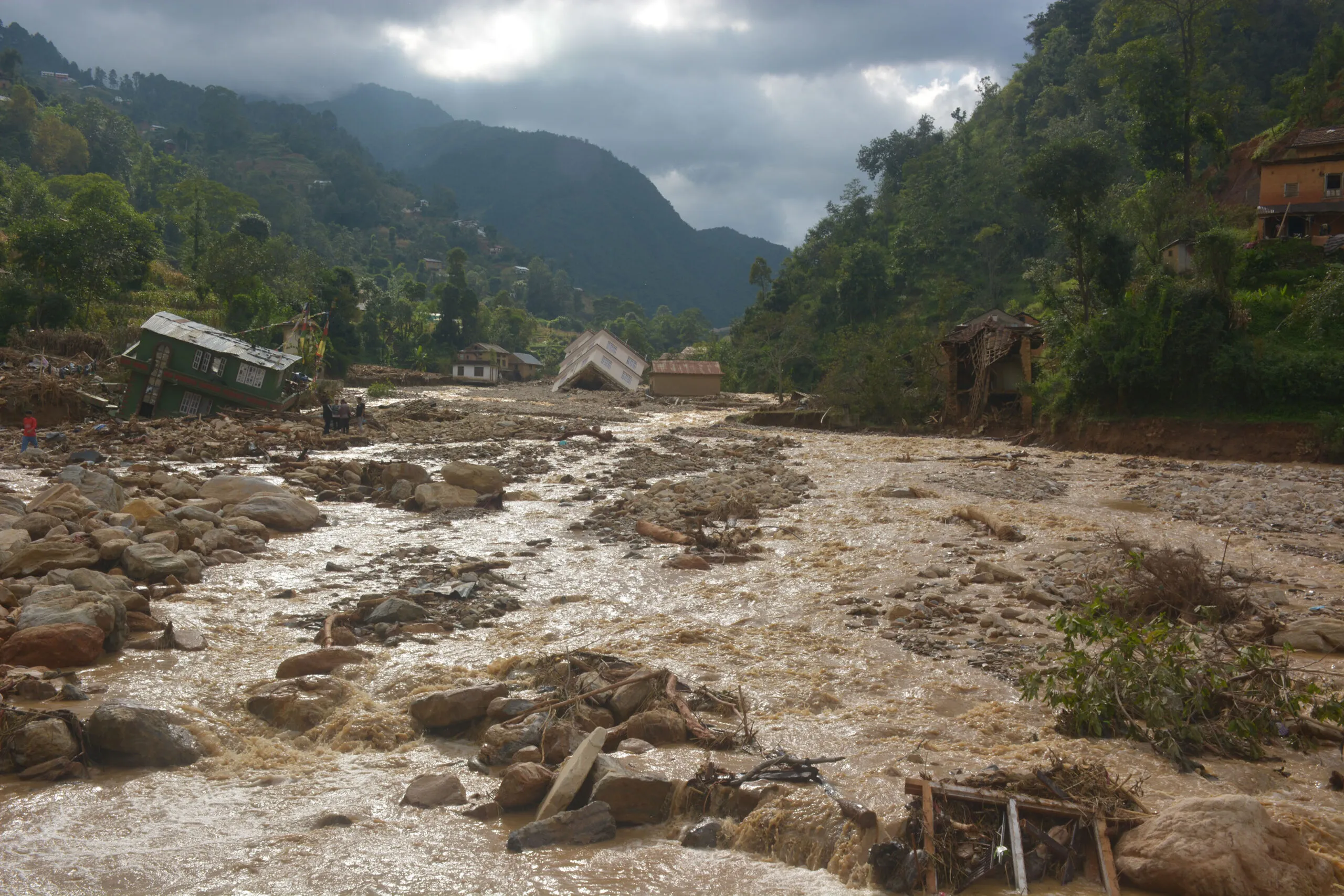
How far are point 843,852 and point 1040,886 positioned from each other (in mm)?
974

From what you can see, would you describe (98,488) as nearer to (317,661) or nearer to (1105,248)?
(317,661)

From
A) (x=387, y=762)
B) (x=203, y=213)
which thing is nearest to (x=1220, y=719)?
(x=387, y=762)

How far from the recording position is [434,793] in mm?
5363

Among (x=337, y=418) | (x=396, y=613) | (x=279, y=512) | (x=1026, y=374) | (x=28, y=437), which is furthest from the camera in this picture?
(x=1026, y=374)

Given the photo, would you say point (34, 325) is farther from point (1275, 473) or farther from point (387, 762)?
point (1275, 473)

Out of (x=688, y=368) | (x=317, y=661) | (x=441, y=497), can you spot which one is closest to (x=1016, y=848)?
(x=317, y=661)

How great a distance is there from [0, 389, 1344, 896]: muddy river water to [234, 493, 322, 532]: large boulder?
16.9 inches

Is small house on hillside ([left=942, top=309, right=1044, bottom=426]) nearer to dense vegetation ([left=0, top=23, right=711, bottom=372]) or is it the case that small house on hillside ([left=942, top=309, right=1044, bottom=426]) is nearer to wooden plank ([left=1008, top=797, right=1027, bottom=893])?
dense vegetation ([left=0, top=23, right=711, bottom=372])

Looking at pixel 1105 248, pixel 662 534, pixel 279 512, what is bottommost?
pixel 279 512

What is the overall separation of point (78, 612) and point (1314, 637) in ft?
35.8

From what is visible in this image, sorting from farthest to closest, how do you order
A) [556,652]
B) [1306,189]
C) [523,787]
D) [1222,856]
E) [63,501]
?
[1306,189] < [63,501] < [556,652] < [523,787] < [1222,856]

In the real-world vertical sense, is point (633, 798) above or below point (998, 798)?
below

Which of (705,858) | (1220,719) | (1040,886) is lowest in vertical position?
(705,858)

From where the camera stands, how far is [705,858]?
474 cm
